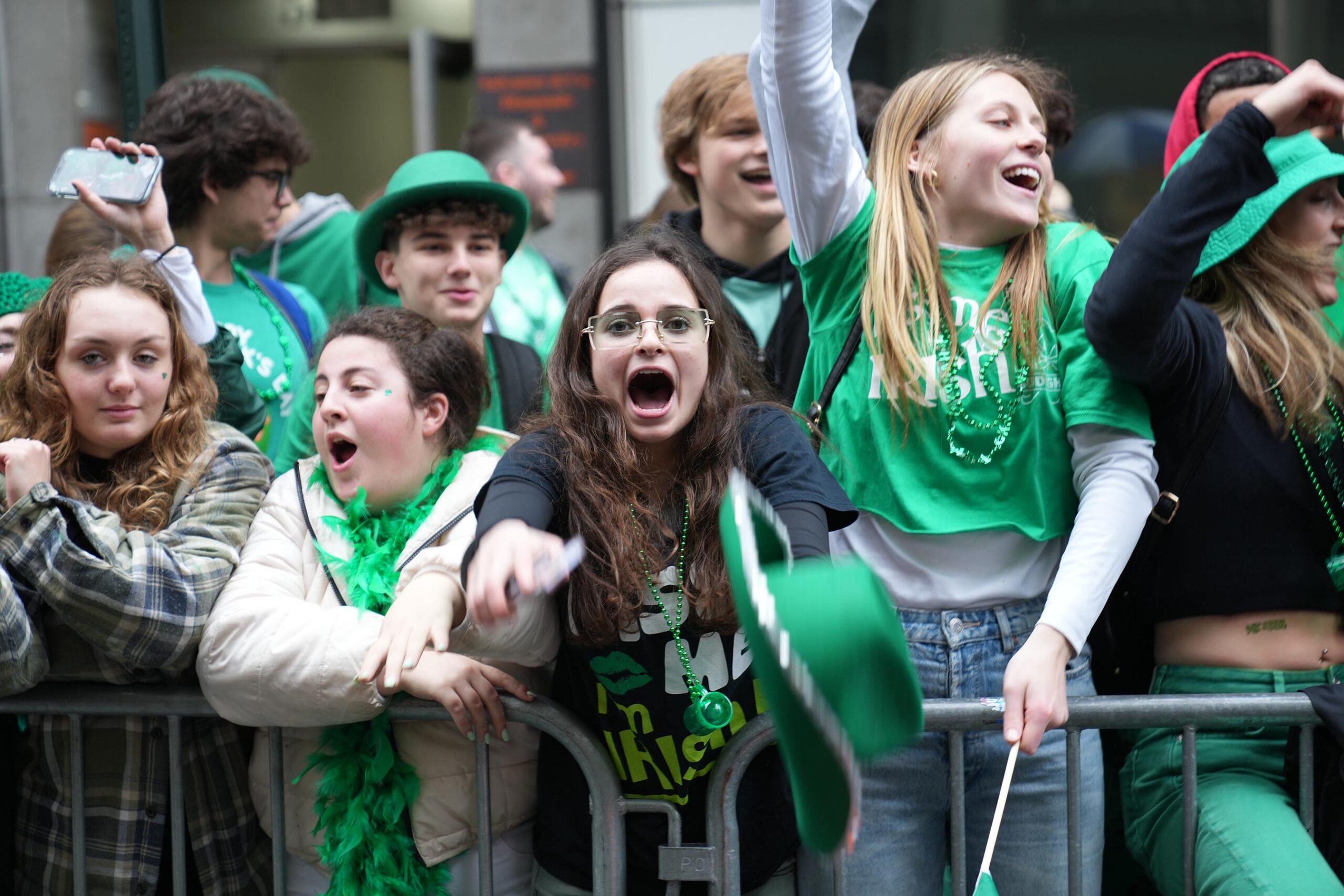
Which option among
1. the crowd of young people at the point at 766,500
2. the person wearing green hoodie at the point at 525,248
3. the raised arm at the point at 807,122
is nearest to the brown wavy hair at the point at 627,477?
the crowd of young people at the point at 766,500

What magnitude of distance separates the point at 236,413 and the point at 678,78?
1551 millimetres

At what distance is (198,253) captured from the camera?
390 centimetres

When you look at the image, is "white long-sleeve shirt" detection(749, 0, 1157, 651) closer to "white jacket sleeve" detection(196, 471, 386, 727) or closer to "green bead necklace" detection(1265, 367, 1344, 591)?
"green bead necklace" detection(1265, 367, 1344, 591)

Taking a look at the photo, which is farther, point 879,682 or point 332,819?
point 332,819

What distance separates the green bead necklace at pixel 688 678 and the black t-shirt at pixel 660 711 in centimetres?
1

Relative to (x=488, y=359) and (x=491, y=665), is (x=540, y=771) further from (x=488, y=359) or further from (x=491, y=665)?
(x=488, y=359)

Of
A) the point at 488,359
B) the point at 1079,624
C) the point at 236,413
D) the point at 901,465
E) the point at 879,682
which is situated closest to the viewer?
the point at 879,682

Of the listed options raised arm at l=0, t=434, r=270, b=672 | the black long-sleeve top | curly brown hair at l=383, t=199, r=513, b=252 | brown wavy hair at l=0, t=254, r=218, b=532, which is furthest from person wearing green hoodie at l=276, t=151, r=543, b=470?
the black long-sleeve top

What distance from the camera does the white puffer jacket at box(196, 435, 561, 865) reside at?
258 cm

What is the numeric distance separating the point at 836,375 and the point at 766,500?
46 centimetres

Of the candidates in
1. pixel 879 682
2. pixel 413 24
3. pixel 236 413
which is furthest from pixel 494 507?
pixel 413 24

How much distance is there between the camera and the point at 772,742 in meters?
2.56

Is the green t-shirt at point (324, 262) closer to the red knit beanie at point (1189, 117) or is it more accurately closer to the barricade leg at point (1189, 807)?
the red knit beanie at point (1189, 117)

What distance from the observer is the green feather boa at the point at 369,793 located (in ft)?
8.74
